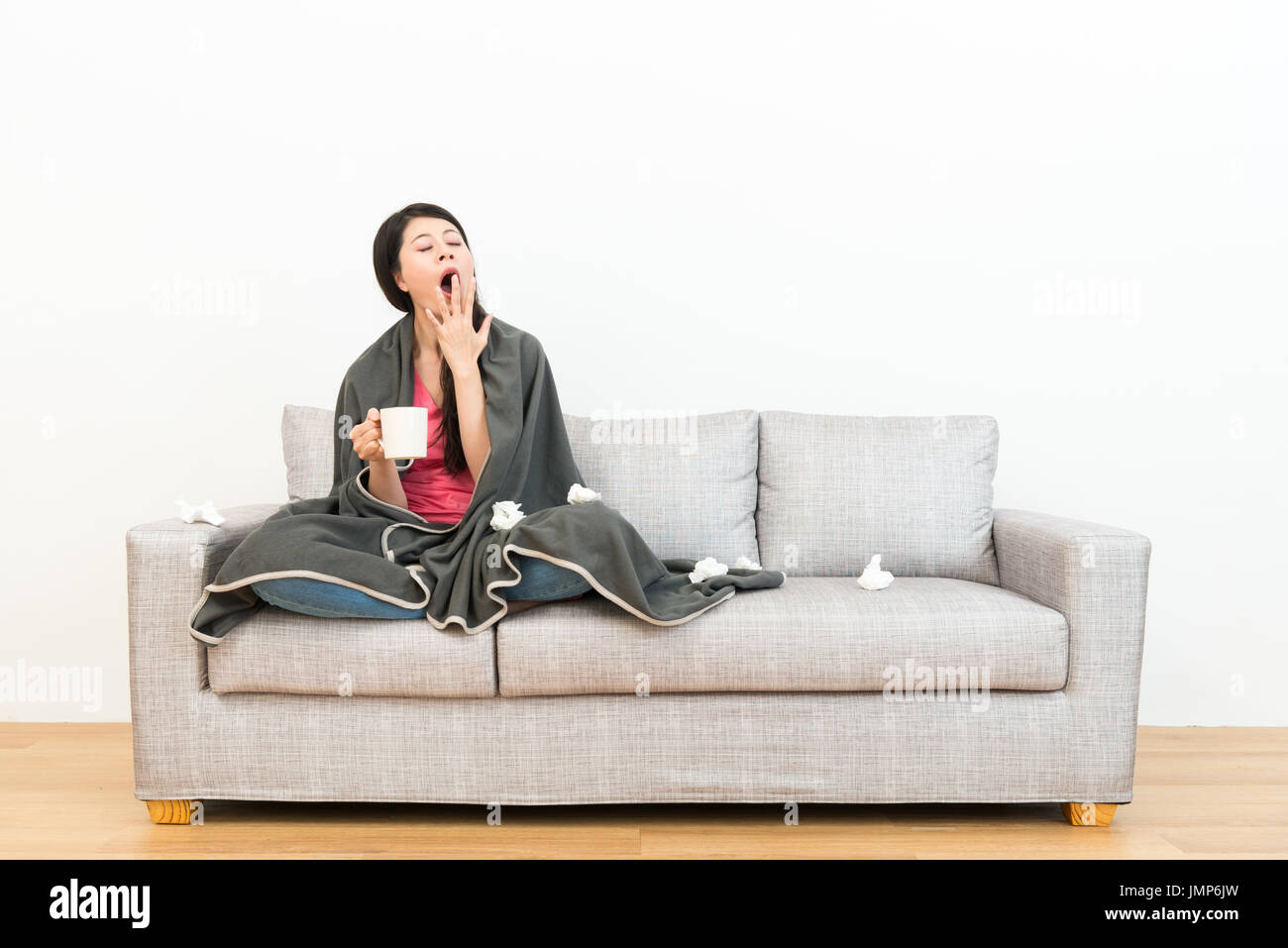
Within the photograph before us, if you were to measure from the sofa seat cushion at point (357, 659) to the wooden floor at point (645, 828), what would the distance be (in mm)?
275

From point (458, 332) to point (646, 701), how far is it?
905mm

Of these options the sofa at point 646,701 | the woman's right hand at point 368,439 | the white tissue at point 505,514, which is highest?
the woman's right hand at point 368,439

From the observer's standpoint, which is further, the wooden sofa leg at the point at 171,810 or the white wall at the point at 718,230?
the white wall at the point at 718,230

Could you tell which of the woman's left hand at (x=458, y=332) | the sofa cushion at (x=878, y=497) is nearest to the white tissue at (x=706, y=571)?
the sofa cushion at (x=878, y=497)

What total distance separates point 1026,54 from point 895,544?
1487 mm

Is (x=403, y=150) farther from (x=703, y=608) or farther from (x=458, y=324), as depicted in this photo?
(x=703, y=608)

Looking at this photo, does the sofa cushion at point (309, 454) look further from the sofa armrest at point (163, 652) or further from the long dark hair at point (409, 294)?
the sofa armrest at point (163, 652)

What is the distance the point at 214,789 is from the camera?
1.98 m

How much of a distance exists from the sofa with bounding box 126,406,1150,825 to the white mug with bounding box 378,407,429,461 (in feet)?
1.10

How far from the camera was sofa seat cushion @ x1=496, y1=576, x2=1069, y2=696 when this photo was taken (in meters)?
1.94

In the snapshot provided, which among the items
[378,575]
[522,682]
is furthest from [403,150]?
[522,682]

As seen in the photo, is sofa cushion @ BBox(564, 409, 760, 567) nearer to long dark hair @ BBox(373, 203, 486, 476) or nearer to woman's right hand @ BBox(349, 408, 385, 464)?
long dark hair @ BBox(373, 203, 486, 476)

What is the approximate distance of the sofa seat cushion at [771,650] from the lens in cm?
194

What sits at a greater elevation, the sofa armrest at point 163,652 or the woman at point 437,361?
the woman at point 437,361
